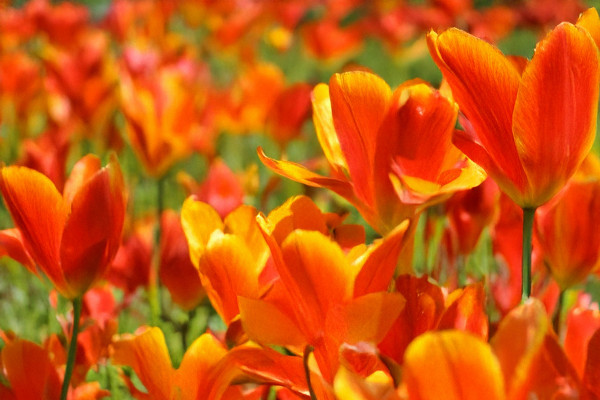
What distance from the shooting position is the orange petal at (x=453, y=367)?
35cm

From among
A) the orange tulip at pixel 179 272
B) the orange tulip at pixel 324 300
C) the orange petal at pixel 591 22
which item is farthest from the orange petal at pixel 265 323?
the orange tulip at pixel 179 272

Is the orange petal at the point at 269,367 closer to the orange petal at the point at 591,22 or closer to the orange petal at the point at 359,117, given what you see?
the orange petal at the point at 359,117

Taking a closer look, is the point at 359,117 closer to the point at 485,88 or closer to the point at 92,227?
the point at 485,88

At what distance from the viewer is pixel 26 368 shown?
1.91ft

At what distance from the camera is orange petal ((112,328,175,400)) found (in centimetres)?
52

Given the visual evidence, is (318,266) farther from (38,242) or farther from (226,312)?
(38,242)

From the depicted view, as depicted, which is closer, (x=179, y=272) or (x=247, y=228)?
(x=247, y=228)

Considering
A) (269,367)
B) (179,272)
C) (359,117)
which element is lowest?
(179,272)

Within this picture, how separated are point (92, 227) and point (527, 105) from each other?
0.98 ft

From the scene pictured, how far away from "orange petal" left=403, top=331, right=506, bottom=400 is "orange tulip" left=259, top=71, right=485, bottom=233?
0.58ft

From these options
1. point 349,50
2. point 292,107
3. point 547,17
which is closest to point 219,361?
point 292,107

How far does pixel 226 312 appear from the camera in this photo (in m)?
0.57

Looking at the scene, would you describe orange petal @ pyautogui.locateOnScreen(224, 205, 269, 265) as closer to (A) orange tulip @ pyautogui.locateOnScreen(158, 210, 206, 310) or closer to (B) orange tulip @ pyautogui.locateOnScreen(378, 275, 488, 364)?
(B) orange tulip @ pyautogui.locateOnScreen(378, 275, 488, 364)

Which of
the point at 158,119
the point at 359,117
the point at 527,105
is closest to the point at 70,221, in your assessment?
the point at 359,117
